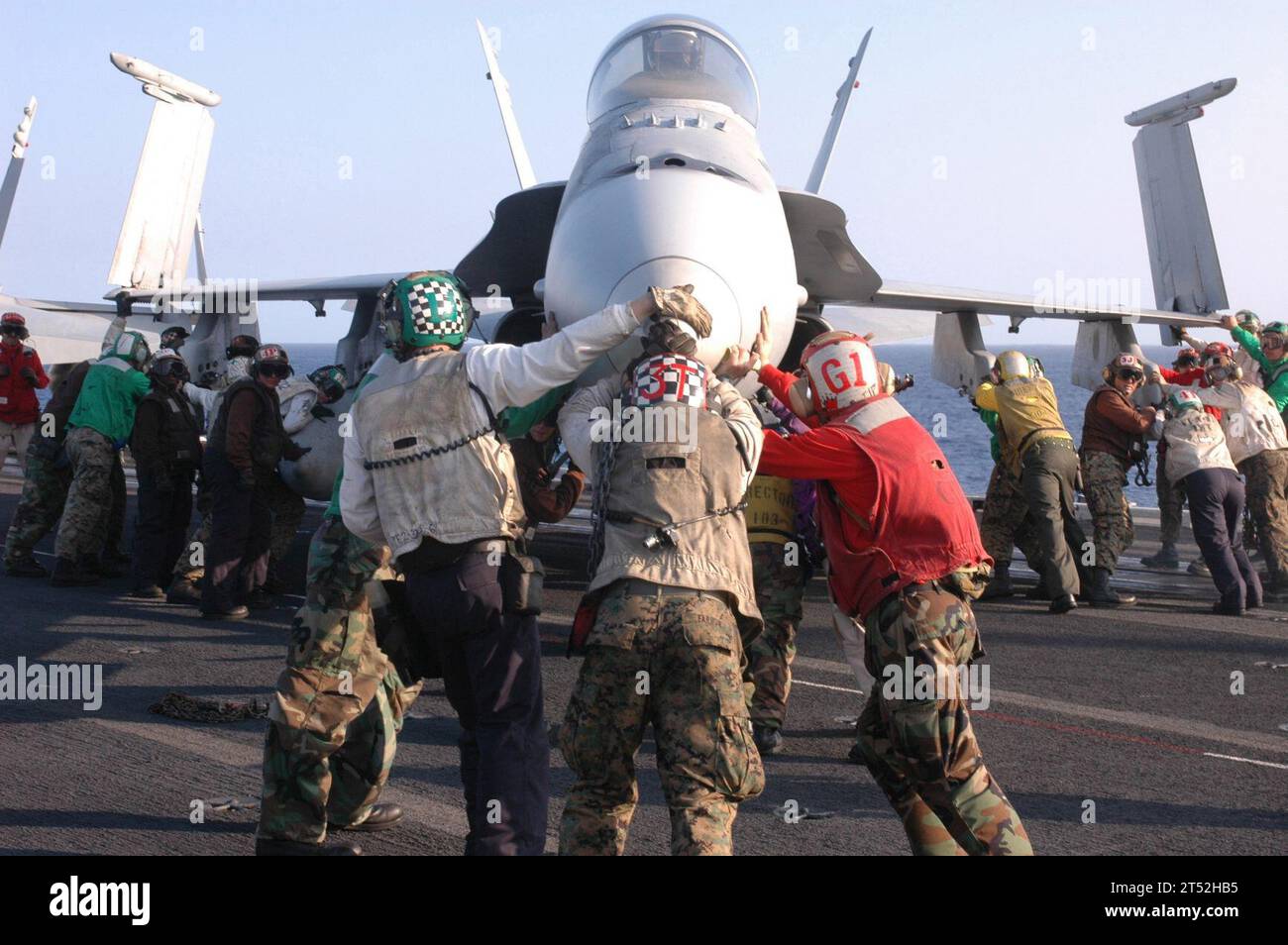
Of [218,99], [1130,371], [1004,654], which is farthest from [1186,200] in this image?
[218,99]

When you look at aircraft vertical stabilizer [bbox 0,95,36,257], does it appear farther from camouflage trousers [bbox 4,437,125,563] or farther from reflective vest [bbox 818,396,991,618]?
reflective vest [bbox 818,396,991,618]

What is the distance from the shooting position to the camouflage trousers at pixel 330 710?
441 cm

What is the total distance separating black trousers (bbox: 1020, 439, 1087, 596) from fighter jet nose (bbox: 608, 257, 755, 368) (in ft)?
15.7

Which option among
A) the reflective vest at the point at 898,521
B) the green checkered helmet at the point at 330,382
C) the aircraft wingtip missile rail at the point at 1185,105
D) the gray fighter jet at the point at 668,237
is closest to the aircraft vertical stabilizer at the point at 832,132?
the gray fighter jet at the point at 668,237

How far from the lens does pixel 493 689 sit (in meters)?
4.05

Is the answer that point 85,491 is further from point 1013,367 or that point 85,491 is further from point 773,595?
point 1013,367

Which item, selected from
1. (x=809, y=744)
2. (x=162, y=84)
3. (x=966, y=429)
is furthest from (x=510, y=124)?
(x=966, y=429)

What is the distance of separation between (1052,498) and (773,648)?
4348mm

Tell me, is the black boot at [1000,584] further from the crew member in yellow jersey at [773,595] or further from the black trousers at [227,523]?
the black trousers at [227,523]

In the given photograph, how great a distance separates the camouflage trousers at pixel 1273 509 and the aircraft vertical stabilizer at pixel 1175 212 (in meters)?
4.43

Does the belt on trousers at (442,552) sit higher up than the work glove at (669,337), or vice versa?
the work glove at (669,337)

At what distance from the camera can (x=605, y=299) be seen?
5.74m
